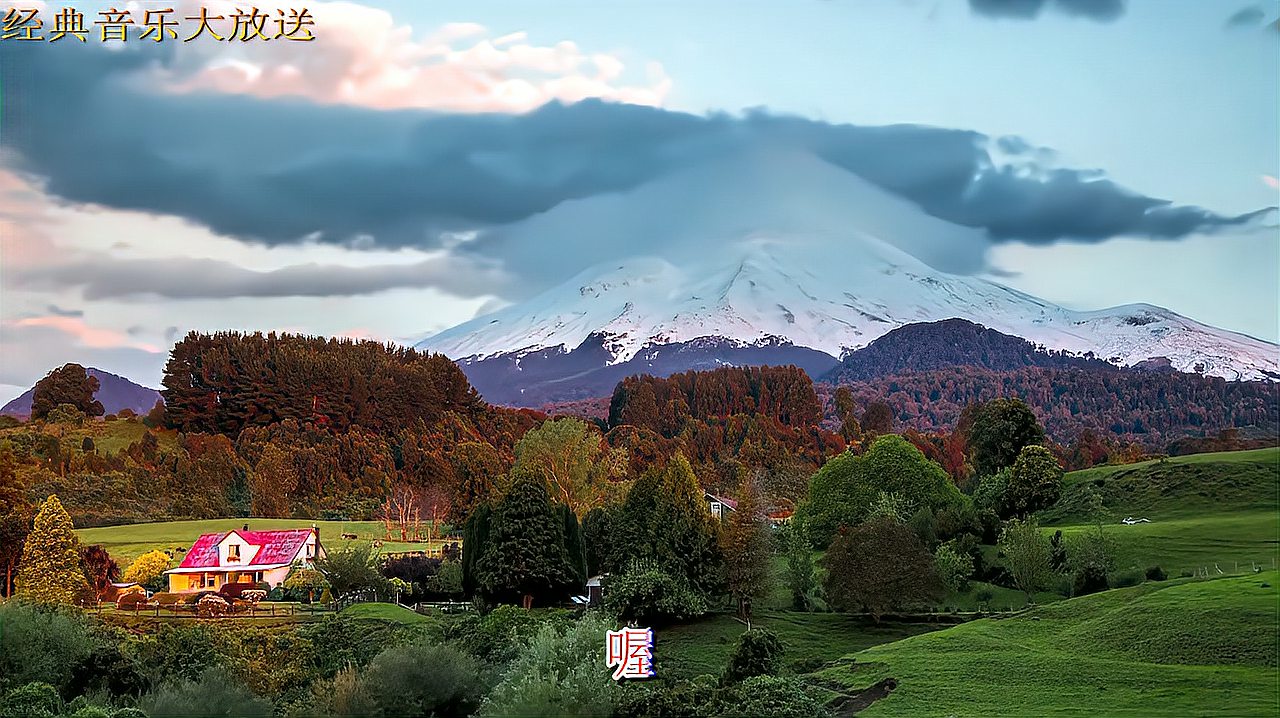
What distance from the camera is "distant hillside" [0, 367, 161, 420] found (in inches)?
2095

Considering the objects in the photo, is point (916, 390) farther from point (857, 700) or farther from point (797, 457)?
point (857, 700)

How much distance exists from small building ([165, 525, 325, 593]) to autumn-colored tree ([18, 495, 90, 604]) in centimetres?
265

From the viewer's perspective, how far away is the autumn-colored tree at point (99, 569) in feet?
97.9

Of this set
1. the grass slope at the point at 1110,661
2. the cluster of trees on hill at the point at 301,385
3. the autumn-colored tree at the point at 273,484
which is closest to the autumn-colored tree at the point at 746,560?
the grass slope at the point at 1110,661

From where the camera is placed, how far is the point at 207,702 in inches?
731

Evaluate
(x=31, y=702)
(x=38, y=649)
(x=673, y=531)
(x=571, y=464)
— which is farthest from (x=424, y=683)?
(x=571, y=464)

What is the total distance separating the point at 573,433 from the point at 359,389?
23.9 meters

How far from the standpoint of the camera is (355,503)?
46.3 m

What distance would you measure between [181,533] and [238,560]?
6.21 meters

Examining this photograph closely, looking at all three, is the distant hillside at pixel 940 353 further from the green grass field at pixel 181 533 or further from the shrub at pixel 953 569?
the shrub at pixel 953 569

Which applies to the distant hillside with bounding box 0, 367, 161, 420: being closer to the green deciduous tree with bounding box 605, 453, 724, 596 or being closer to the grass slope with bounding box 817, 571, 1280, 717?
the green deciduous tree with bounding box 605, 453, 724, 596

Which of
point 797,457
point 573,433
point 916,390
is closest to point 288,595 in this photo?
point 573,433

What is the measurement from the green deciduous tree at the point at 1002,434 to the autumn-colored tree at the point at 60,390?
1507 inches

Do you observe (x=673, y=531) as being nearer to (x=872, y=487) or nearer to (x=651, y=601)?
(x=651, y=601)
